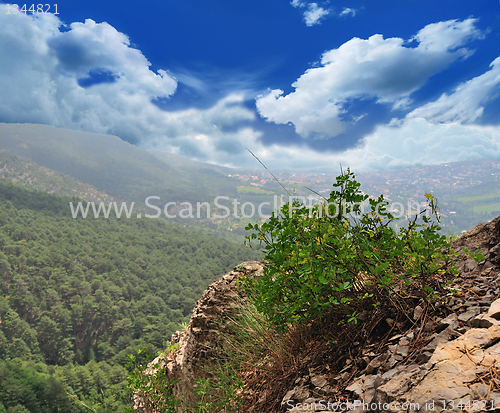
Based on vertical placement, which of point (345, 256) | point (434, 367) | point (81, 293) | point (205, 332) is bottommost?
point (81, 293)

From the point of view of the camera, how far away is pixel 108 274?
108 metres

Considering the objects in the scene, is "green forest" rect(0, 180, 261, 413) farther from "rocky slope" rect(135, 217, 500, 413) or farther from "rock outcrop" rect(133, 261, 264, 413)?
"rocky slope" rect(135, 217, 500, 413)

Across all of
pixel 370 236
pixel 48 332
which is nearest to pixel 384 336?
pixel 370 236

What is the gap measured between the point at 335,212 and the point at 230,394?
189cm

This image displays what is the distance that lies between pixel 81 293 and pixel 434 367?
375ft

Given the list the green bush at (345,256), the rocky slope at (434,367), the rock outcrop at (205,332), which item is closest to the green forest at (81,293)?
the rock outcrop at (205,332)

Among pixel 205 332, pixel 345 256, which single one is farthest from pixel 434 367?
pixel 205 332

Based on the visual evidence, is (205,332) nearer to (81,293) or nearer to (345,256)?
(345,256)

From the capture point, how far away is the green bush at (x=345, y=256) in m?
1.83

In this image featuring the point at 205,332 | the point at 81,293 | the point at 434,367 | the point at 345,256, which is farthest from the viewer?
the point at 81,293

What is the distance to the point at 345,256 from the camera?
1775 mm

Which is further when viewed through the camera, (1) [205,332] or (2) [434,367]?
(1) [205,332]

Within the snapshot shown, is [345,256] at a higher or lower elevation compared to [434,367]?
higher

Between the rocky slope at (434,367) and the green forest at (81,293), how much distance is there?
4939cm
